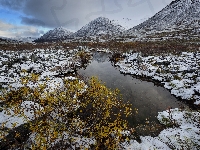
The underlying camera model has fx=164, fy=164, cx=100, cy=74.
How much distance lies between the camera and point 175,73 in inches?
822

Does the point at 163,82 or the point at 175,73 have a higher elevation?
the point at 175,73

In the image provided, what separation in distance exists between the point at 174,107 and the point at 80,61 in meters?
21.4

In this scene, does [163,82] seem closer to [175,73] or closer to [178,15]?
[175,73]

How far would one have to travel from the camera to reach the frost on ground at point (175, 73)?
1602cm


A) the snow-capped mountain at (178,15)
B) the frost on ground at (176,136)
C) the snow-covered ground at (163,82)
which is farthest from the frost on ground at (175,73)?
the snow-capped mountain at (178,15)

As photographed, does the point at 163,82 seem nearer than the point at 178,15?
Yes

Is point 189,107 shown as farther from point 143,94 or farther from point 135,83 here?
point 135,83

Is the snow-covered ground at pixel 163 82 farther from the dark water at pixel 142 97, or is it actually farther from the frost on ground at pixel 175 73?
the dark water at pixel 142 97

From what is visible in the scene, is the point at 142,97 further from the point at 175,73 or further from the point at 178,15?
the point at 178,15

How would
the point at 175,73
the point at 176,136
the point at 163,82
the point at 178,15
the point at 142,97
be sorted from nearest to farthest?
the point at 176,136 → the point at 142,97 → the point at 163,82 → the point at 175,73 → the point at 178,15

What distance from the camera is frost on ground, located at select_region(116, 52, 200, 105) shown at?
16.0 m

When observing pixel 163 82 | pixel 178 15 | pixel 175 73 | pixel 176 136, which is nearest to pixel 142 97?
pixel 163 82

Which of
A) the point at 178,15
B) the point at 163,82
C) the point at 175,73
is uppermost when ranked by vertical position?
the point at 178,15

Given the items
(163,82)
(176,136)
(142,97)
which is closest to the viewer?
(176,136)
